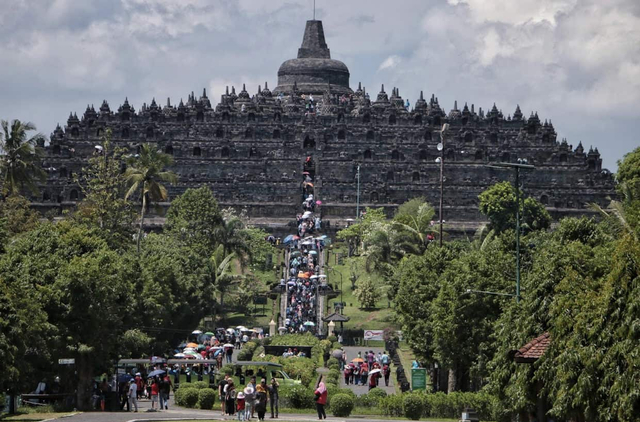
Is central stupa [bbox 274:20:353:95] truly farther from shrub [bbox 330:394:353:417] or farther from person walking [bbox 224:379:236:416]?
person walking [bbox 224:379:236:416]

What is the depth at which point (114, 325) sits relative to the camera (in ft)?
219

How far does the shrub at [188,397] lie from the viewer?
63.0m

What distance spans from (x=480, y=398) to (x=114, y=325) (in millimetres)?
16962

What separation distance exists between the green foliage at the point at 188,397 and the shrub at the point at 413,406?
351 inches

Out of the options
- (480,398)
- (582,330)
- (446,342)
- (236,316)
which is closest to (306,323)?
(236,316)

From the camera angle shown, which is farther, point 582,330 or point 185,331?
point 185,331

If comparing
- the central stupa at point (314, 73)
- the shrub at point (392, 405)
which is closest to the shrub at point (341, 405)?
the shrub at point (392, 405)

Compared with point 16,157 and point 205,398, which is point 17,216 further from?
point 205,398

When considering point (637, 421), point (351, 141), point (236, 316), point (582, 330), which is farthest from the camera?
point (351, 141)

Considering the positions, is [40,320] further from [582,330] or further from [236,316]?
[236,316]

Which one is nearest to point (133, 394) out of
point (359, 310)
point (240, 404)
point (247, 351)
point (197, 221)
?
point (240, 404)

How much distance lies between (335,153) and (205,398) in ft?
330

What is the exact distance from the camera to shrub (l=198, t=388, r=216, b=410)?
62875 mm

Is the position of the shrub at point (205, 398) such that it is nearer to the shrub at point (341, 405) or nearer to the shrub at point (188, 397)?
the shrub at point (188, 397)
